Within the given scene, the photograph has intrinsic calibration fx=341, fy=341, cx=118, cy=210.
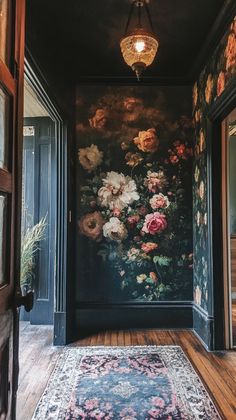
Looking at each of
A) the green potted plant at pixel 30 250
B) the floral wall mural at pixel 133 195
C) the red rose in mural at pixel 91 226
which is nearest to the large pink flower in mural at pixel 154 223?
the floral wall mural at pixel 133 195

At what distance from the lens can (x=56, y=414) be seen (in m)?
2.05

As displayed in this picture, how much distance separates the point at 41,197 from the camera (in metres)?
4.10

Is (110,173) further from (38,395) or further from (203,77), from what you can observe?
(38,395)

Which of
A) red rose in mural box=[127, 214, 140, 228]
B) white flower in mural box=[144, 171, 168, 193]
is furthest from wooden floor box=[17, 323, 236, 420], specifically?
white flower in mural box=[144, 171, 168, 193]

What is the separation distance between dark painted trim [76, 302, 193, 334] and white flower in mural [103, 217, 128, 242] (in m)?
0.74

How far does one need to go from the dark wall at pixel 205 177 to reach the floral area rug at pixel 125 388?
1.84ft

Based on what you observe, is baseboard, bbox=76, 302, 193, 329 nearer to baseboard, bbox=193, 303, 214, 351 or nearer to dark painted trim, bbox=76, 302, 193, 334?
dark painted trim, bbox=76, 302, 193, 334

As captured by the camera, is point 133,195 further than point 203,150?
Yes

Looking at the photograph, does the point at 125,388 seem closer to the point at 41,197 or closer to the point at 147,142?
the point at 41,197

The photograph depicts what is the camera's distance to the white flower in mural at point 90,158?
3850mm

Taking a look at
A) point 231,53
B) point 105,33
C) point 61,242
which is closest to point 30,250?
point 61,242

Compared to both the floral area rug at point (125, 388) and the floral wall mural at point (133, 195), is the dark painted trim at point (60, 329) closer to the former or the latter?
the floral area rug at point (125, 388)

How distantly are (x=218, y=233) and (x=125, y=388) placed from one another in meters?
1.58

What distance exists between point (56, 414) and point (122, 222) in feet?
7.01
